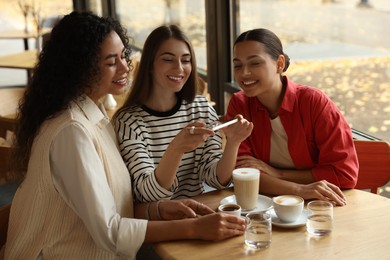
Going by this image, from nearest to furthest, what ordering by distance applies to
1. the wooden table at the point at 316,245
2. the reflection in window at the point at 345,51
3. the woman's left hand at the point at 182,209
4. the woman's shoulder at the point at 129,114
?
the wooden table at the point at 316,245 < the woman's left hand at the point at 182,209 < the woman's shoulder at the point at 129,114 < the reflection in window at the point at 345,51

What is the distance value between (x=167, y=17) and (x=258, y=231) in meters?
4.34

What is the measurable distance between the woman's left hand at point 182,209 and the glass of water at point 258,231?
20 centimetres

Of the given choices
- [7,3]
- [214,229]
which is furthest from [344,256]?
[7,3]

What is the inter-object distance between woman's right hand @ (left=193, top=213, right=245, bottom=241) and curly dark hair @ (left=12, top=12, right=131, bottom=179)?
504mm

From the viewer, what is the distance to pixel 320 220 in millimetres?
1385

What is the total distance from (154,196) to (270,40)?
699 millimetres

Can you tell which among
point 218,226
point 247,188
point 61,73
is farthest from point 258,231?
point 61,73

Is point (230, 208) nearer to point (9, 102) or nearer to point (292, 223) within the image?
point (292, 223)

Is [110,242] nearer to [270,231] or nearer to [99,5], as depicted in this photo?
[270,231]

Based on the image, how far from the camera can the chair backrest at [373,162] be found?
198 centimetres

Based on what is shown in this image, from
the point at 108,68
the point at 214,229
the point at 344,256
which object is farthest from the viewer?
the point at 108,68

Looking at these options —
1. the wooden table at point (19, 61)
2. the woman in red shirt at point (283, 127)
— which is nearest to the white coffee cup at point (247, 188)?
the woman in red shirt at point (283, 127)

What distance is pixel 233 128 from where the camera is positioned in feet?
5.53

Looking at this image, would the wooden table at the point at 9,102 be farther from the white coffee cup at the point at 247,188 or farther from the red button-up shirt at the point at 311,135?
the white coffee cup at the point at 247,188
